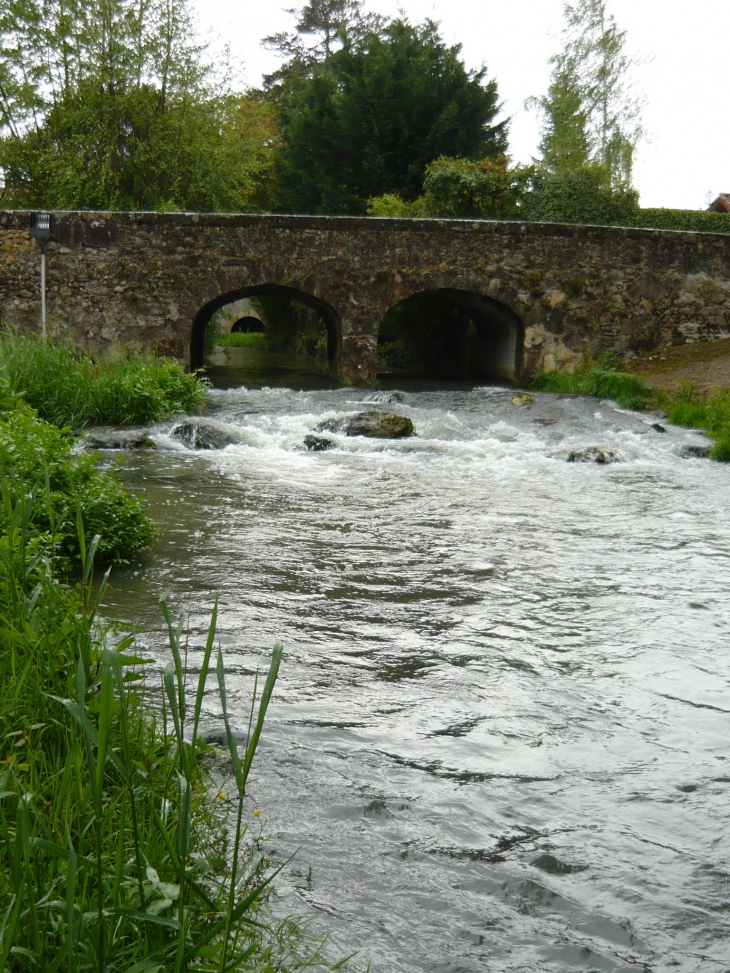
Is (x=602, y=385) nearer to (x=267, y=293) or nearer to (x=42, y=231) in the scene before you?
(x=267, y=293)

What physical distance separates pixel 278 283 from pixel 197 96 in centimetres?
1236

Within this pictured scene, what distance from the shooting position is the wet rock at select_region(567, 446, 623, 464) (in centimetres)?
1085

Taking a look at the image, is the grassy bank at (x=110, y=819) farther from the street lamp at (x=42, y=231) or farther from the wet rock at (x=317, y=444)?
the street lamp at (x=42, y=231)

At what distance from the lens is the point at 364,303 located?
53.7ft

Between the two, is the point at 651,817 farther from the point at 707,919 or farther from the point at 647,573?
the point at 647,573

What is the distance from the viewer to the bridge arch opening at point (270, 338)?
58.5ft

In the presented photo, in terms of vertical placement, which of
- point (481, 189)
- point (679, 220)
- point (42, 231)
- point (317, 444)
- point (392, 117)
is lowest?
point (317, 444)

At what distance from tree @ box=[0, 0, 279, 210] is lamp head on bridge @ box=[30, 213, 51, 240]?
348 inches

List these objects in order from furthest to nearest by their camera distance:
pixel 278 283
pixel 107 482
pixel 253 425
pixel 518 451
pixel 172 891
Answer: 1. pixel 278 283
2. pixel 253 425
3. pixel 518 451
4. pixel 107 482
5. pixel 172 891

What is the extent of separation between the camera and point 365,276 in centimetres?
1619

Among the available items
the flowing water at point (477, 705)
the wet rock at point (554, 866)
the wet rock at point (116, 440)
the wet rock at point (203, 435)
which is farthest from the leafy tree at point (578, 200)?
the wet rock at point (554, 866)

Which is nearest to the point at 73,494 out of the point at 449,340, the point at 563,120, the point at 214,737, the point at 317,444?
the point at 214,737

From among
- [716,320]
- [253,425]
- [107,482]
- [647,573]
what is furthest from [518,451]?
[716,320]

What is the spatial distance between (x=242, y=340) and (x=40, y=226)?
24988mm
